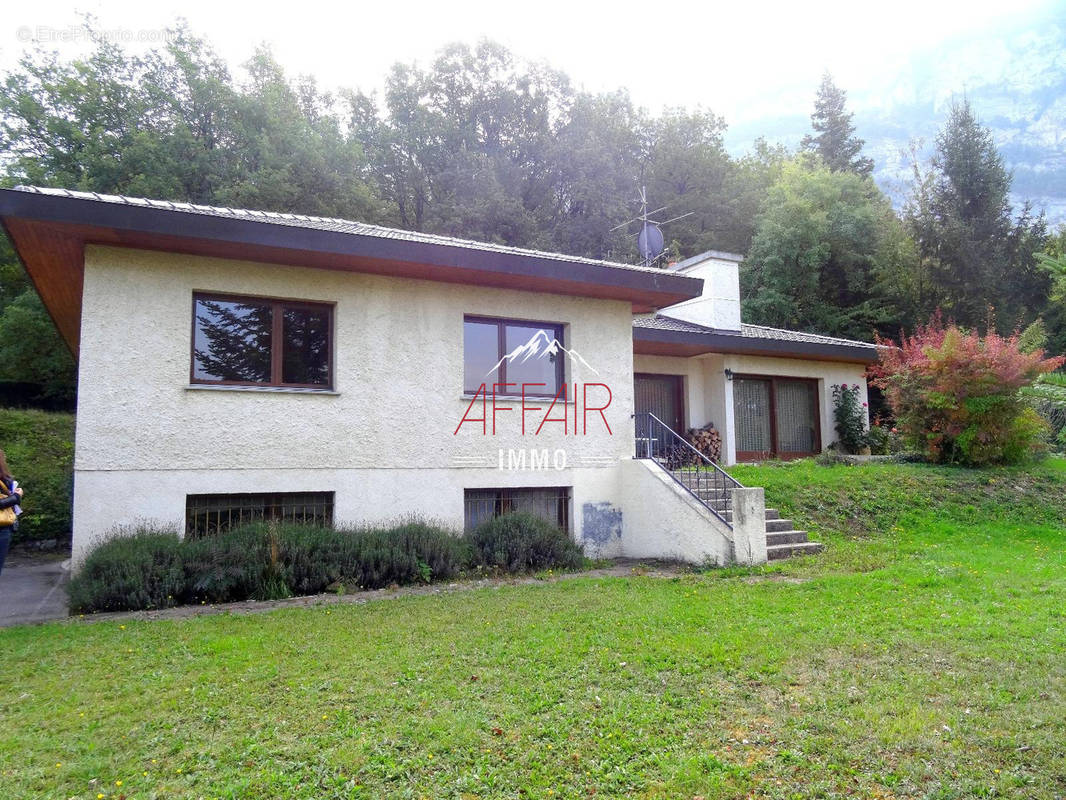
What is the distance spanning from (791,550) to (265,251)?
7.95 metres

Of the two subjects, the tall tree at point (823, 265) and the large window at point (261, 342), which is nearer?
the large window at point (261, 342)

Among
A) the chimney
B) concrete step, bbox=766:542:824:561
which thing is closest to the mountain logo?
concrete step, bbox=766:542:824:561

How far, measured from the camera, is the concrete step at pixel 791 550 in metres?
9.99

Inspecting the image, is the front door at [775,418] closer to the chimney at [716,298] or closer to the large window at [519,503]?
the chimney at [716,298]

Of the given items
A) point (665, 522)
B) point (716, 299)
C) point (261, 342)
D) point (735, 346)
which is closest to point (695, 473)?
point (665, 522)

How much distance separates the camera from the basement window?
8852 millimetres

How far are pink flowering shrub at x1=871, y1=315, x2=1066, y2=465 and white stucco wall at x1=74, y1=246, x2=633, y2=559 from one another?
710cm

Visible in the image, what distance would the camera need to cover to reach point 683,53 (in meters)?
53.9

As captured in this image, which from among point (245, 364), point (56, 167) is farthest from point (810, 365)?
point (56, 167)

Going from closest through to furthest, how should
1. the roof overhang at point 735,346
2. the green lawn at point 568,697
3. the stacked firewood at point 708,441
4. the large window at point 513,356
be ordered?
the green lawn at point 568,697 → the large window at point 513,356 → the roof overhang at point 735,346 → the stacked firewood at point 708,441

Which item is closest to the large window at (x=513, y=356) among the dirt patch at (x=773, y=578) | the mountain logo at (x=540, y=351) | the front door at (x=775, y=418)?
the mountain logo at (x=540, y=351)

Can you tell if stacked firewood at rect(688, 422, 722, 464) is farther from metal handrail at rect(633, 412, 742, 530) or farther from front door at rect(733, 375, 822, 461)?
metal handrail at rect(633, 412, 742, 530)

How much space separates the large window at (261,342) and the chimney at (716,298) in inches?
378

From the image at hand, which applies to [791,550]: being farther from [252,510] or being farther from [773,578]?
[252,510]
